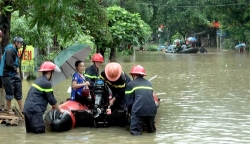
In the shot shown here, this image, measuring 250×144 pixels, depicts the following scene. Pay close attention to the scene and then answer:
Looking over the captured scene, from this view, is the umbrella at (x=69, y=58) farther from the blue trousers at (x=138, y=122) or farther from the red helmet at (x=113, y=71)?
the blue trousers at (x=138, y=122)

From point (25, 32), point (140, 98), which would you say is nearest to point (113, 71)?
point (140, 98)

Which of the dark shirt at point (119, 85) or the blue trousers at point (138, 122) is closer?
the blue trousers at point (138, 122)

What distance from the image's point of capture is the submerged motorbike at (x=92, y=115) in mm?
9766

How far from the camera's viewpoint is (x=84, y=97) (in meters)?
10.6

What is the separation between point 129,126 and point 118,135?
0.43m

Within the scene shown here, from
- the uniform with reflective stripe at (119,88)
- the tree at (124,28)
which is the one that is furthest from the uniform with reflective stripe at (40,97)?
the tree at (124,28)

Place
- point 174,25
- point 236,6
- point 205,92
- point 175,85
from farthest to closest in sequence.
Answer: point 174,25 → point 236,6 → point 175,85 → point 205,92

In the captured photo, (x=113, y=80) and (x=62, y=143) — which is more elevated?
(x=113, y=80)

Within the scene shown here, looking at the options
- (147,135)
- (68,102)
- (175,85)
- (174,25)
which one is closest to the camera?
(147,135)

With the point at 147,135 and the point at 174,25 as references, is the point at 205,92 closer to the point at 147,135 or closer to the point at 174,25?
the point at 147,135

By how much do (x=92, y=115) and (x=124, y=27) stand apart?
785 inches

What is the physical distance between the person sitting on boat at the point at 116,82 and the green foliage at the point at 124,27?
60.0ft

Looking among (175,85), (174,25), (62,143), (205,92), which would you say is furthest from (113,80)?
(174,25)

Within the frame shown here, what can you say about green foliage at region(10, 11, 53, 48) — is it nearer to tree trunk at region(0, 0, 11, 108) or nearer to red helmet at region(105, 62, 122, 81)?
tree trunk at region(0, 0, 11, 108)
